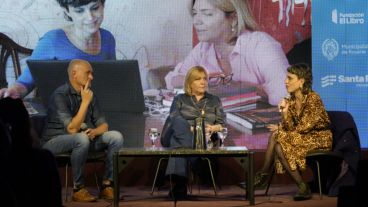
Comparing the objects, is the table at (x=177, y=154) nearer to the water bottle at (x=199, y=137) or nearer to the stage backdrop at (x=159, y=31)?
the water bottle at (x=199, y=137)

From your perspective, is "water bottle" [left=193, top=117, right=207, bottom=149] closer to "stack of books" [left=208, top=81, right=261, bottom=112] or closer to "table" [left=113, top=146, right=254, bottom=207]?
"table" [left=113, top=146, right=254, bottom=207]

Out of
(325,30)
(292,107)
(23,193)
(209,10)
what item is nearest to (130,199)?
(292,107)

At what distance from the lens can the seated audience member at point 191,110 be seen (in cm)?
680

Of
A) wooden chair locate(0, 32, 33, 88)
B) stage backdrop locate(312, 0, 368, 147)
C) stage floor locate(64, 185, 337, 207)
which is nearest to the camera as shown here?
stage floor locate(64, 185, 337, 207)

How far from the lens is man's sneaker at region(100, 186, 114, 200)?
21.8 ft

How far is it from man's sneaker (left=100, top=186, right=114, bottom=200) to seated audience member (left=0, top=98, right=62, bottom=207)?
11.2ft

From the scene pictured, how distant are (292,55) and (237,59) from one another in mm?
527

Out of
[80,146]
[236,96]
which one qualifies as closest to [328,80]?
[236,96]

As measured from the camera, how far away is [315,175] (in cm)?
702

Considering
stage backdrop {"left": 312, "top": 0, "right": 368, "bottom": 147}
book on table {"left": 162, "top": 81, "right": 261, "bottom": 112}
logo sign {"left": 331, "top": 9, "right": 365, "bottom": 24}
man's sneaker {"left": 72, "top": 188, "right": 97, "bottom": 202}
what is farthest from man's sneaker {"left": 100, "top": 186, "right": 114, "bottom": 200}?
logo sign {"left": 331, "top": 9, "right": 365, "bottom": 24}

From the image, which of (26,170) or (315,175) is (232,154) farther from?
(26,170)

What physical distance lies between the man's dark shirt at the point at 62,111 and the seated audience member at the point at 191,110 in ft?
2.05

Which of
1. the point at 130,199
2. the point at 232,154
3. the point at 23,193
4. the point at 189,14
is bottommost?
A: the point at 130,199

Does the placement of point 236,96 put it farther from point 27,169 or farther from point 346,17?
point 27,169
